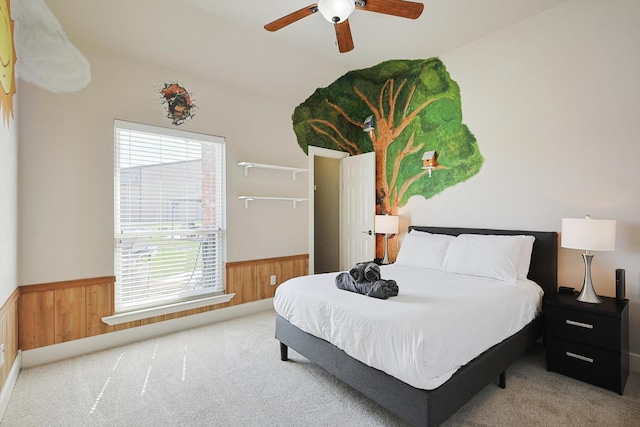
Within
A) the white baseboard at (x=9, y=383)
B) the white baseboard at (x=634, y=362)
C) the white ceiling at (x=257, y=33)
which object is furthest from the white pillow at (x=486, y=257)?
the white baseboard at (x=9, y=383)

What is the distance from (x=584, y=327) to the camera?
2.27 m

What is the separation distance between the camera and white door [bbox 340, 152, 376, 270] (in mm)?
4559

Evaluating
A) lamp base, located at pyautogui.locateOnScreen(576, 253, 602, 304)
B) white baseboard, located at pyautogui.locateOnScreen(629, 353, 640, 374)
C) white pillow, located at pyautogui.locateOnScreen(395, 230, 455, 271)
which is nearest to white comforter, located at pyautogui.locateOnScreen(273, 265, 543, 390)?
lamp base, located at pyautogui.locateOnScreen(576, 253, 602, 304)

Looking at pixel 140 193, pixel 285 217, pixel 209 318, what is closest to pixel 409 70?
pixel 285 217

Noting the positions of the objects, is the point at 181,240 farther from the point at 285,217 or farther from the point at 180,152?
the point at 285,217

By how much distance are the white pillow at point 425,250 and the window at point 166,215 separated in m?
2.17

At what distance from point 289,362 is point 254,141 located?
102 inches

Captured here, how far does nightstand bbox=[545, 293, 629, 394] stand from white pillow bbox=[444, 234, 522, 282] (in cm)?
38

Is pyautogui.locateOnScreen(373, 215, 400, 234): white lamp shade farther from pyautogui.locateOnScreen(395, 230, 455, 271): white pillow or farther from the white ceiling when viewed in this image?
the white ceiling

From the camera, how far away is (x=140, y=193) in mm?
3072

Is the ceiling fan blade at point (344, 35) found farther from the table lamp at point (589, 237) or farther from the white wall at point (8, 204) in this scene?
the white wall at point (8, 204)

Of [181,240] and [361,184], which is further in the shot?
[361,184]

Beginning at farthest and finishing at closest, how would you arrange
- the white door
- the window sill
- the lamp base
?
the white door
the window sill
the lamp base

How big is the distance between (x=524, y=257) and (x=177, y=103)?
3.78m
